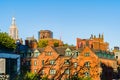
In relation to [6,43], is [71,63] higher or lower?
lower

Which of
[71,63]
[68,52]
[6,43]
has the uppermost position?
[6,43]

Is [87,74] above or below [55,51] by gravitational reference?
below

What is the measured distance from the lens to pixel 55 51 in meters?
83.7

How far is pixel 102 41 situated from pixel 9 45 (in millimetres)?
27837

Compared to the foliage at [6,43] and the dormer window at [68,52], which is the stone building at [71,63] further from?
the foliage at [6,43]

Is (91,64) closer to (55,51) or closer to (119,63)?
(55,51)

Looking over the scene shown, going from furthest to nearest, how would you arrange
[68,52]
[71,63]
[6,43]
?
1. [6,43]
2. [68,52]
3. [71,63]

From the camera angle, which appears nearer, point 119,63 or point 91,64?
point 91,64

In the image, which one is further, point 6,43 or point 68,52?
point 6,43

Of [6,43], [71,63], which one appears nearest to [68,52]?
[71,63]

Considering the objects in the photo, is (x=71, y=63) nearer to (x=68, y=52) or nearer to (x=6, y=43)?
(x=68, y=52)

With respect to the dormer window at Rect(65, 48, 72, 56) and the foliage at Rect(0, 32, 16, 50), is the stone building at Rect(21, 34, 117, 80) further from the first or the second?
the foliage at Rect(0, 32, 16, 50)

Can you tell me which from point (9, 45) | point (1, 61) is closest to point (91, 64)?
point (9, 45)

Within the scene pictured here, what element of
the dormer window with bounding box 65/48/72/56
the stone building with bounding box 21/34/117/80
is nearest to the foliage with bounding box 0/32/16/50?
the stone building with bounding box 21/34/117/80
